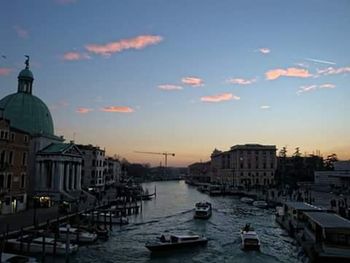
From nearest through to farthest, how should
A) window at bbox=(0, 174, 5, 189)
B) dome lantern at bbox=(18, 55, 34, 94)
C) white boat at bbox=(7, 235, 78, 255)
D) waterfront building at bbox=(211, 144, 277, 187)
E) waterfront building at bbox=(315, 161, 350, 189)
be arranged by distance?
white boat at bbox=(7, 235, 78, 255), window at bbox=(0, 174, 5, 189), dome lantern at bbox=(18, 55, 34, 94), waterfront building at bbox=(315, 161, 350, 189), waterfront building at bbox=(211, 144, 277, 187)

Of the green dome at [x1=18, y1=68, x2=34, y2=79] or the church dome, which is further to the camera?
the green dome at [x1=18, y1=68, x2=34, y2=79]

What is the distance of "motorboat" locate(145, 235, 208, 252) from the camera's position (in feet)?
112

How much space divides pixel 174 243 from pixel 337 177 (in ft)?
244

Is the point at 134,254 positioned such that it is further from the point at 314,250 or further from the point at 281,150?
the point at 281,150

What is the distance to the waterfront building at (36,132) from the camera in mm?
60872

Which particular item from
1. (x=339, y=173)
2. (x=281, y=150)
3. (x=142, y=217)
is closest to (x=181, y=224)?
(x=142, y=217)

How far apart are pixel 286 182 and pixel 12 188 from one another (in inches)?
3825

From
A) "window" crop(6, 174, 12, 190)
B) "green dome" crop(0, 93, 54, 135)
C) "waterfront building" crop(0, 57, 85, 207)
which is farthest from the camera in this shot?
"green dome" crop(0, 93, 54, 135)

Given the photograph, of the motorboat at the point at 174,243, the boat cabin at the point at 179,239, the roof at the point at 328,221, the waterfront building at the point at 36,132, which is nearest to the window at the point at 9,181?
the waterfront building at the point at 36,132

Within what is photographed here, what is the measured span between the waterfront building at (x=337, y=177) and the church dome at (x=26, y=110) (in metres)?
66.9

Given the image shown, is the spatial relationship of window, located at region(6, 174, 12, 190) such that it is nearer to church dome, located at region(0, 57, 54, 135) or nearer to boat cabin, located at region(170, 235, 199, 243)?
church dome, located at region(0, 57, 54, 135)

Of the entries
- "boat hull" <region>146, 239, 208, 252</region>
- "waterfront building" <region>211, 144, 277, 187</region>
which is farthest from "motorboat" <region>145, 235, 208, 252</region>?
"waterfront building" <region>211, 144, 277, 187</region>

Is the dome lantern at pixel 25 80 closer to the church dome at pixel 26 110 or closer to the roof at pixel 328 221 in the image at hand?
the church dome at pixel 26 110

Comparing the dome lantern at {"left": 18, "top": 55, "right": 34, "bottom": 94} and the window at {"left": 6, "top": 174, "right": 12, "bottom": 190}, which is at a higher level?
the dome lantern at {"left": 18, "top": 55, "right": 34, "bottom": 94}
